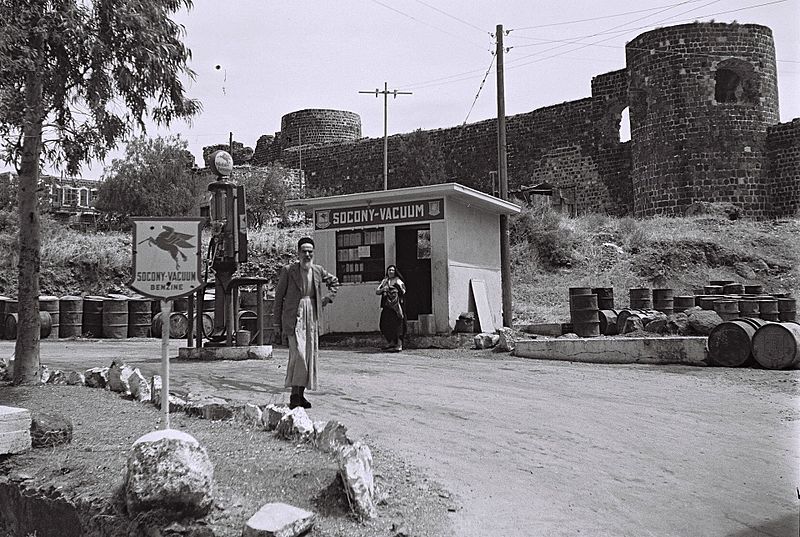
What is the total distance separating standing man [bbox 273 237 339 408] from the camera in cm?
729

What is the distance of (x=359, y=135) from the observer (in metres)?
44.9

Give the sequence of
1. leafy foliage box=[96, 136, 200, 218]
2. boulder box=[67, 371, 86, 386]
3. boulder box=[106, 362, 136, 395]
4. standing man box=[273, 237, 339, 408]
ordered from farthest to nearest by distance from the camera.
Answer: leafy foliage box=[96, 136, 200, 218] → boulder box=[67, 371, 86, 386] → boulder box=[106, 362, 136, 395] → standing man box=[273, 237, 339, 408]

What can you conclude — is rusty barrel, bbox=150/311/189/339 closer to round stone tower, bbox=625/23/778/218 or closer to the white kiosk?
the white kiosk

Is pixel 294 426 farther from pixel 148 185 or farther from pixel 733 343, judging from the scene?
pixel 148 185

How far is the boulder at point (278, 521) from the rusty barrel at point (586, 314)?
446 inches

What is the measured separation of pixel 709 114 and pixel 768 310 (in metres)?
14.6

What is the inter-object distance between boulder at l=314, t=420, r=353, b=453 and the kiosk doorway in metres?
9.40

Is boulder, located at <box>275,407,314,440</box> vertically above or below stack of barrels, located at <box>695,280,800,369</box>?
below

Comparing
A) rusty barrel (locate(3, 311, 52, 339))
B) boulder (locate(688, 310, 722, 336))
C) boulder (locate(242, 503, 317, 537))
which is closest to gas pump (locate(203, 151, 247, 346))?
boulder (locate(688, 310, 722, 336))

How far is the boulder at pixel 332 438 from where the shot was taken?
17.5 feet

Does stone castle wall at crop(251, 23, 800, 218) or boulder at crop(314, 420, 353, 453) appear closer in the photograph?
boulder at crop(314, 420, 353, 453)

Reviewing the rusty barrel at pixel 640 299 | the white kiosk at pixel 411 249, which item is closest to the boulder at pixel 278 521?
the white kiosk at pixel 411 249

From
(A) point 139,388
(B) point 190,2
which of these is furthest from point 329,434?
(B) point 190,2

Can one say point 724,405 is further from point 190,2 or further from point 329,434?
point 190,2
